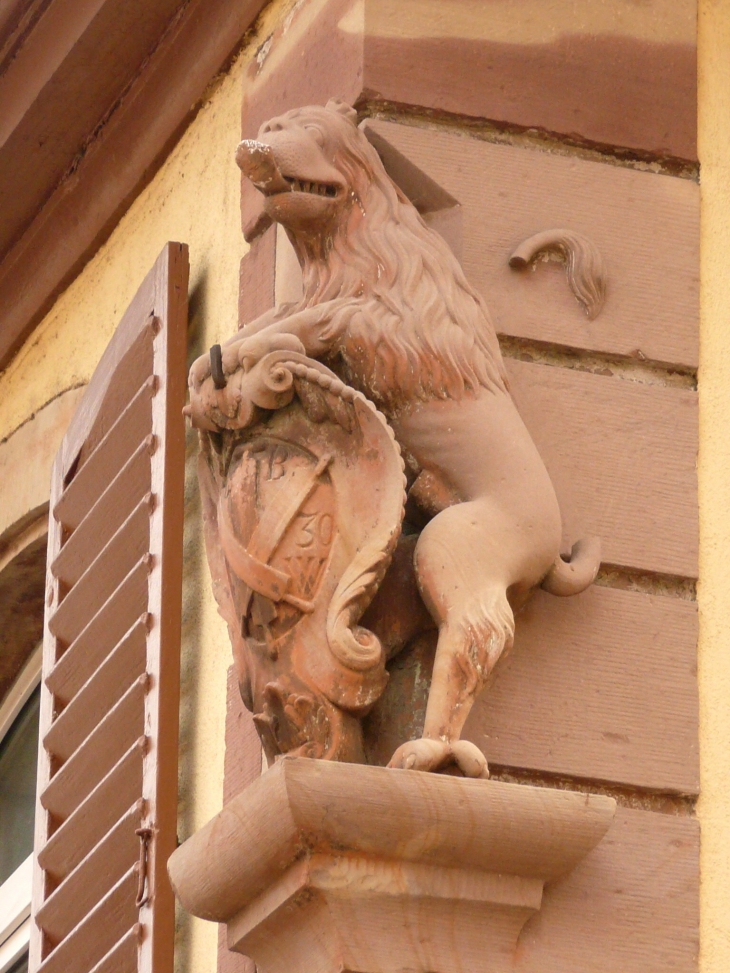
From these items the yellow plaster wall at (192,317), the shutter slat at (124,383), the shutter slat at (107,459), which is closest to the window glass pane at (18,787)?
the yellow plaster wall at (192,317)

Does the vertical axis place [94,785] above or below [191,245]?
below

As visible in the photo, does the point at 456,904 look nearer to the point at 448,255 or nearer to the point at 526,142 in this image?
the point at 448,255

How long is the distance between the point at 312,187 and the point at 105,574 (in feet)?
2.82

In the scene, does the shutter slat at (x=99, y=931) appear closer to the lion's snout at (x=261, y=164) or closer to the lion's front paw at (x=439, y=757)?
the lion's front paw at (x=439, y=757)

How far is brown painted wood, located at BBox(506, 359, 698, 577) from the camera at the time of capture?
132 inches

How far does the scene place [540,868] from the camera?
9.91 feet

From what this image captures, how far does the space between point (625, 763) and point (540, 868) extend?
263mm

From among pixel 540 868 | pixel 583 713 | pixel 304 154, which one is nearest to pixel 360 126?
pixel 304 154

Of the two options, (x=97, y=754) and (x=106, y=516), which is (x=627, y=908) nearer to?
(x=97, y=754)

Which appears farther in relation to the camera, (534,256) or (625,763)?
(534,256)

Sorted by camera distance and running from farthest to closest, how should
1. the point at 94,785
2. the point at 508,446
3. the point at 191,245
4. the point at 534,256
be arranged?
the point at 191,245, the point at 94,785, the point at 534,256, the point at 508,446

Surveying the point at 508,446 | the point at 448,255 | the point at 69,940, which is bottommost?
the point at 69,940

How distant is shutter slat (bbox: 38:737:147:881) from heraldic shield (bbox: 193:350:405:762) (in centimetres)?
51

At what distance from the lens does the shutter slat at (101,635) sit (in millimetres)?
3727
